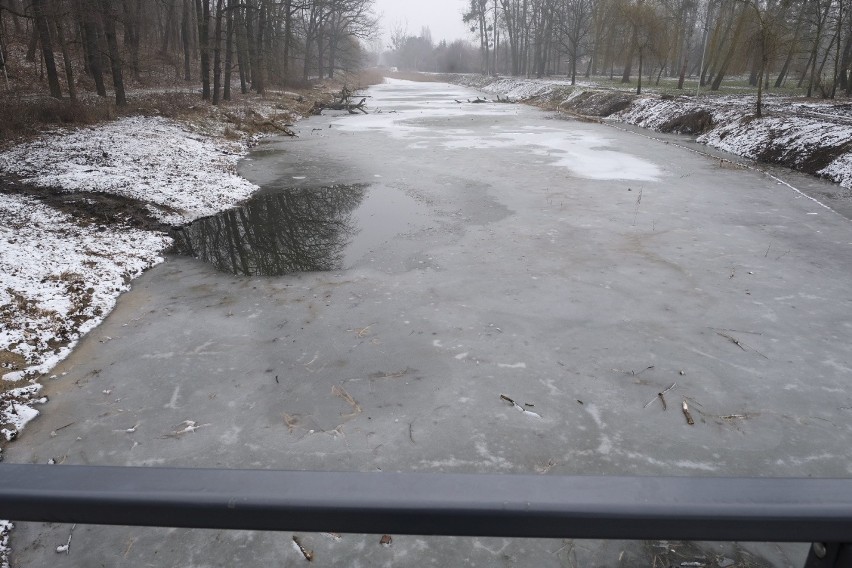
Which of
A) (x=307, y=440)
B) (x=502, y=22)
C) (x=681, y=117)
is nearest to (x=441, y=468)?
(x=307, y=440)

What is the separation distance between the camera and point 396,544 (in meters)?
2.95

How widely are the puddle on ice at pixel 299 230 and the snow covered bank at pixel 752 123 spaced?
1089cm

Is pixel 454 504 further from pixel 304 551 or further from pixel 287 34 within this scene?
pixel 287 34

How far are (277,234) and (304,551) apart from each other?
658 cm

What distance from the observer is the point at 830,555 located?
1.07 meters

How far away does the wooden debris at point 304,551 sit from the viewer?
9.43 ft

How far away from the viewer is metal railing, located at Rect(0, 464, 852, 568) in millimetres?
985

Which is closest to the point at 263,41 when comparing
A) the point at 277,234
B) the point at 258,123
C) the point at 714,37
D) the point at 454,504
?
the point at 258,123

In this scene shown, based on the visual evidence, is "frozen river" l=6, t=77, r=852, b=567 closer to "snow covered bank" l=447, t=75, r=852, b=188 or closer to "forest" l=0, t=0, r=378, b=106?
"snow covered bank" l=447, t=75, r=852, b=188

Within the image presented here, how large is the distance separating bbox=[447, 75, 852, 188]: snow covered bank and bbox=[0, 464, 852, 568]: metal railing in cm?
1440

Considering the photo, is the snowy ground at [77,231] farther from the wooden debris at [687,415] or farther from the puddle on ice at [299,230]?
the wooden debris at [687,415]

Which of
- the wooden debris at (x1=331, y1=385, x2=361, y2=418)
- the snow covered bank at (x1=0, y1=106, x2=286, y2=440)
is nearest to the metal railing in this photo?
the wooden debris at (x1=331, y1=385, x2=361, y2=418)

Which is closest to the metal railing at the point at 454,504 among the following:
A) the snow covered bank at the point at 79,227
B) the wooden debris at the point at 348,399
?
the wooden debris at the point at 348,399

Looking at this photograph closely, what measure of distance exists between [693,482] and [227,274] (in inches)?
271
